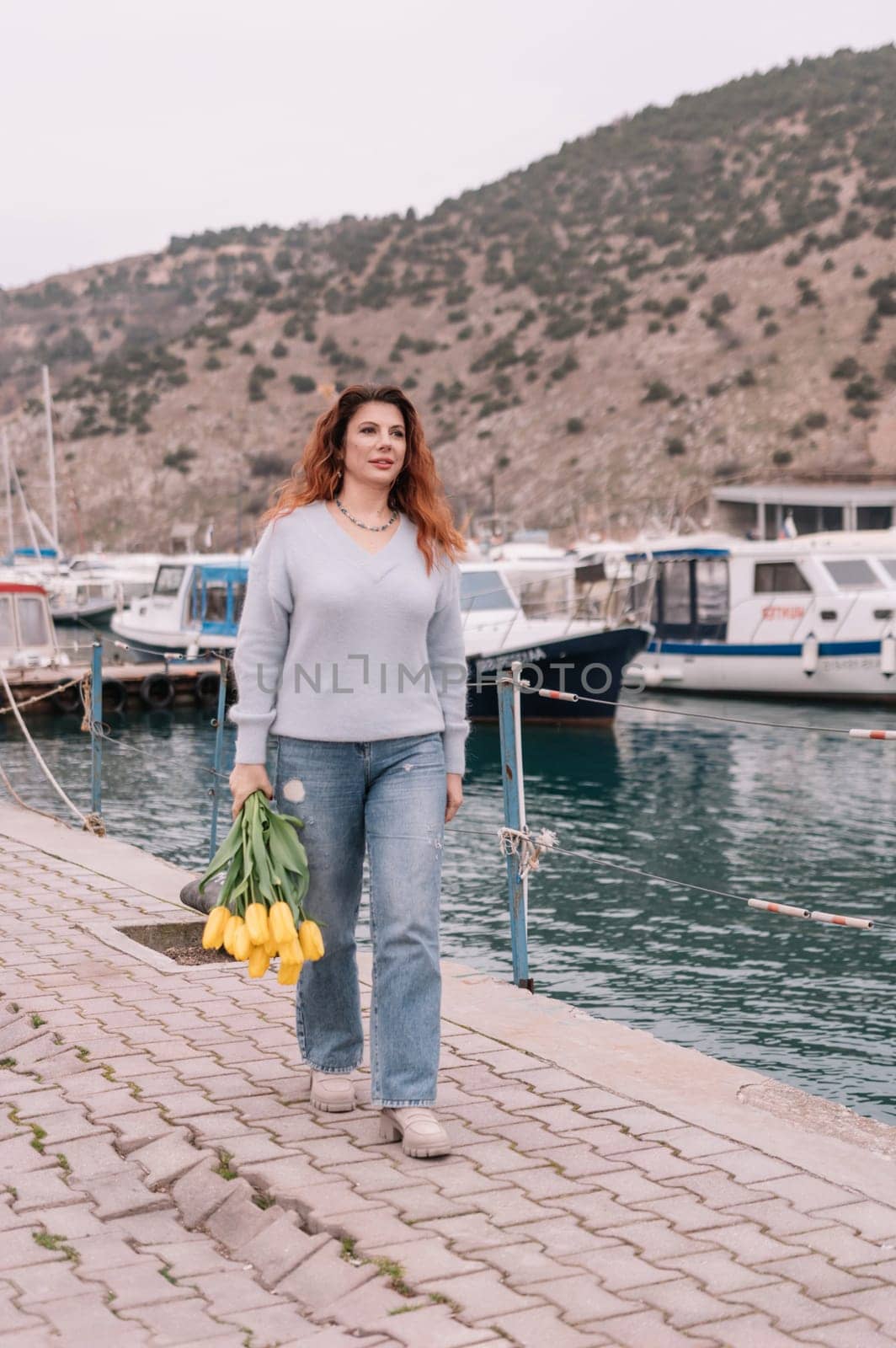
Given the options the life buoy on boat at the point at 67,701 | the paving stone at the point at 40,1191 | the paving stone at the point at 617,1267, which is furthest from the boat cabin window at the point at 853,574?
the paving stone at the point at 617,1267

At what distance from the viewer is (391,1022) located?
4.30 m

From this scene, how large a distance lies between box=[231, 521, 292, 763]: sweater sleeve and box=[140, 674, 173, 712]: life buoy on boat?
24074 millimetres

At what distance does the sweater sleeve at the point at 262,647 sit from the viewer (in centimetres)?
433

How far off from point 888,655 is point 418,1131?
972 inches

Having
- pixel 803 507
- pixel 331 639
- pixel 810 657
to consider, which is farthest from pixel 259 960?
pixel 803 507

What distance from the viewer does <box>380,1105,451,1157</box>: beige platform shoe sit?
4.11 metres

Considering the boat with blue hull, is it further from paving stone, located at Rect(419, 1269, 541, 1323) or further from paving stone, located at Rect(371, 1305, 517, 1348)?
paving stone, located at Rect(371, 1305, 517, 1348)

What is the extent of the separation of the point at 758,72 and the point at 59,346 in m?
61.9

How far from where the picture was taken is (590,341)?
7088 cm

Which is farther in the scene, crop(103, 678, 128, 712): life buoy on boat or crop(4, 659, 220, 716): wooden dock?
crop(103, 678, 128, 712): life buoy on boat

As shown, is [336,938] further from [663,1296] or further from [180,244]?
[180,244]

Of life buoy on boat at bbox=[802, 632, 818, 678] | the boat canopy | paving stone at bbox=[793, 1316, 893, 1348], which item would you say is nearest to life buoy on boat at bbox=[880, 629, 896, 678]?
life buoy on boat at bbox=[802, 632, 818, 678]

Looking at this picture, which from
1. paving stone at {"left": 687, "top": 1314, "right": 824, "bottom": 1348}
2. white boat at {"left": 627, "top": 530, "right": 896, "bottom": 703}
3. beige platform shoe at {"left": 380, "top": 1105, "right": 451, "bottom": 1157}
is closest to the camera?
paving stone at {"left": 687, "top": 1314, "right": 824, "bottom": 1348}

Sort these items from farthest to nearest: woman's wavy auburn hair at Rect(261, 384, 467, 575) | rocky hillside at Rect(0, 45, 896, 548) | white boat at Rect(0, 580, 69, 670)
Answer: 1. rocky hillside at Rect(0, 45, 896, 548)
2. white boat at Rect(0, 580, 69, 670)
3. woman's wavy auburn hair at Rect(261, 384, 467, 575)
